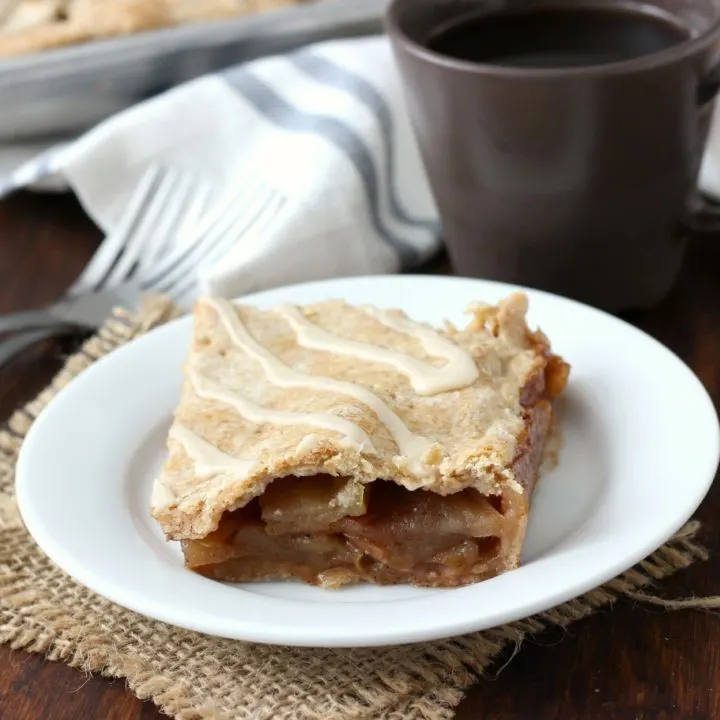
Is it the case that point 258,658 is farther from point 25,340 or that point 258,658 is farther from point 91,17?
point 91,17

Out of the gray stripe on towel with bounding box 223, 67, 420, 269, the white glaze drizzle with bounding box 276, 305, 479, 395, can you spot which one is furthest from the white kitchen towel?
the white glaze drizzle with bounding box 276, 305, 479, 395

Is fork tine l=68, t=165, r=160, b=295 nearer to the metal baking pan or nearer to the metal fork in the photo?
the metal fork

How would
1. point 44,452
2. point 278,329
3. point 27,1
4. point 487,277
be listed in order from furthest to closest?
point 27,1
point 487,277
point 278,329
point 44,452

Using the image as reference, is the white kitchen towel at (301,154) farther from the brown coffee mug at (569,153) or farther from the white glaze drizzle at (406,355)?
the white glaze drizzle at (406,355)

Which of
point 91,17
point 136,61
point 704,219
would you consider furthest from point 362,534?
point 91,17

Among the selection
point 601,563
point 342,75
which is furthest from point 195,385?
point 342,75

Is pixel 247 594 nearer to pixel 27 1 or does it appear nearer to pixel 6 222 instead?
pixel 6 222
